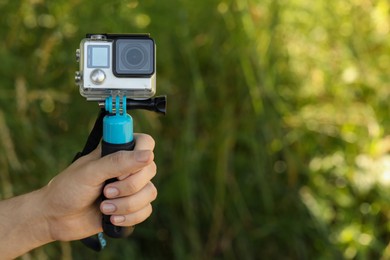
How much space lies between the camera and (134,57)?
0.99 metres

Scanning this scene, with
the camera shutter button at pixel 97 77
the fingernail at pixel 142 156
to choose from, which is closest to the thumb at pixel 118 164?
the fingernail at pixel 142 156

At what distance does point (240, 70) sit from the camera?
2.05m

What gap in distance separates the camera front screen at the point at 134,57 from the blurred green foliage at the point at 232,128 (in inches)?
33.1

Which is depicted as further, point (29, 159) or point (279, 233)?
point (279, 233)

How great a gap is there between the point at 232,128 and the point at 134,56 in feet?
3.52

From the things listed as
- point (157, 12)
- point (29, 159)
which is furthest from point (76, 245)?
point (157, 12)

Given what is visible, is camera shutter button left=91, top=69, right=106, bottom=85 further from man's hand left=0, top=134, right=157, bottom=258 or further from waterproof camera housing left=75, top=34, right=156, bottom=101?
man's hand left=0, top=134, right=157, bottom=258

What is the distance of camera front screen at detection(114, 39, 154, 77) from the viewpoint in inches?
38.7

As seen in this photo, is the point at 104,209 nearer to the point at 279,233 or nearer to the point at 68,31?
the point at 68,31

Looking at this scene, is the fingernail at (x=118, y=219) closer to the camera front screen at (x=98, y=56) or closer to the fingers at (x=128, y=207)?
the fingers at (x=128, y=207)

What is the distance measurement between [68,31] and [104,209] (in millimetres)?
1015

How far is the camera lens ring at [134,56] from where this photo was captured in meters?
0.99

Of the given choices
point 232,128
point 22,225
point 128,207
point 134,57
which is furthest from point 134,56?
point 232,128

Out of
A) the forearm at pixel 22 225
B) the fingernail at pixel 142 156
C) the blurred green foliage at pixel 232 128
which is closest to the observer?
the fingernail at pixel 142 156
